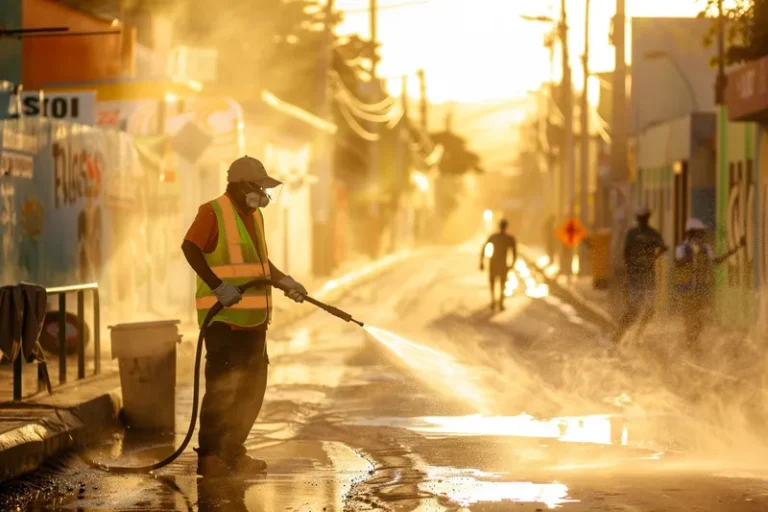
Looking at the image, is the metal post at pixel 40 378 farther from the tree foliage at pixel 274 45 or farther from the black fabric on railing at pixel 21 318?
the tree foliage at pixel 274 45

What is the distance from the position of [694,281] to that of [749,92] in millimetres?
9635

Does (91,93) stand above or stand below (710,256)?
above

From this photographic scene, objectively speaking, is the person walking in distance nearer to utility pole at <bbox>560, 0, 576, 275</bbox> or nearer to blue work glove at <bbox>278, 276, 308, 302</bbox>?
utility pole at <bbox>560, 0, 576, 275</bbox>

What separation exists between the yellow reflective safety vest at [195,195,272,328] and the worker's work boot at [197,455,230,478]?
811mm

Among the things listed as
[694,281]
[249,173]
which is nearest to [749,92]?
[694,281]

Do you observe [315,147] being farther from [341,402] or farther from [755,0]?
[341,402]

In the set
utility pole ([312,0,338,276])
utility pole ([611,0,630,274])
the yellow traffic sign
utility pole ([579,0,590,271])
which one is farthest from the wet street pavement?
utility pole ([312,0,338,276])

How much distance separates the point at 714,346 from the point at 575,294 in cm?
1832

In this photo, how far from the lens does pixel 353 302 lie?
38625mm

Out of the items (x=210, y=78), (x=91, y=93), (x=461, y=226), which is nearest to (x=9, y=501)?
(x=91, y=93)

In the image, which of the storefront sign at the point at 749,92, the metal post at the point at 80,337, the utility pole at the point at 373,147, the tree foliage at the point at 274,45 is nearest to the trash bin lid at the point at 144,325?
the metal post at the point at 80,337

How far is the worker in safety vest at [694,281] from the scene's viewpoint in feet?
62.3

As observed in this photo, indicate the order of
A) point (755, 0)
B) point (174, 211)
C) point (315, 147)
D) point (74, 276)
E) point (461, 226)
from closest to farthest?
1. point (74, 276)
2. point (755, 0)
3. point (174, 211)
4. point (315, 147)
5. point (461, 226)

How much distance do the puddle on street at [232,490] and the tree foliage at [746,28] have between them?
48.8 feet
